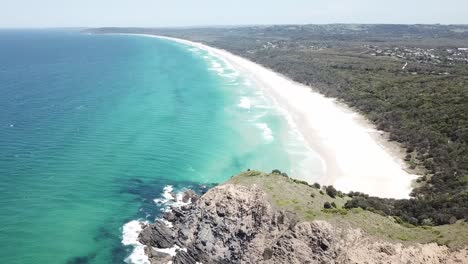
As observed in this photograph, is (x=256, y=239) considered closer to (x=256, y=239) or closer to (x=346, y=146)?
(x=256, y=239)

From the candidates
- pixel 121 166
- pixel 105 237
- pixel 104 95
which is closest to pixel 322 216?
pixel 105 237

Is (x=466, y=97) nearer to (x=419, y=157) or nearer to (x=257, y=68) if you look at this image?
(x=419, y=157)

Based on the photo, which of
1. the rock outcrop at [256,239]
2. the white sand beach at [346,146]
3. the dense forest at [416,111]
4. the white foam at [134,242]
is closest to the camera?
the rock outcrop at [256,239]

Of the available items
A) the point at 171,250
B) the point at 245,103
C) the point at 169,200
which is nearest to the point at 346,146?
the point at 169,200

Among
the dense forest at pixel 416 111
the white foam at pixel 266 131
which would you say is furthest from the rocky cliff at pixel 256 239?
the white foam at pixel 266 131

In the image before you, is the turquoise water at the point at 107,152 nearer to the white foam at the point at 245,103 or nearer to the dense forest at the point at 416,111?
the white foam at the point at 245,103

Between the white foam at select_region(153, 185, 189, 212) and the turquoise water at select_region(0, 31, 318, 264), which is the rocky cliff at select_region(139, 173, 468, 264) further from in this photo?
the turquoise water at select_region(0, 31, 318, 264)
